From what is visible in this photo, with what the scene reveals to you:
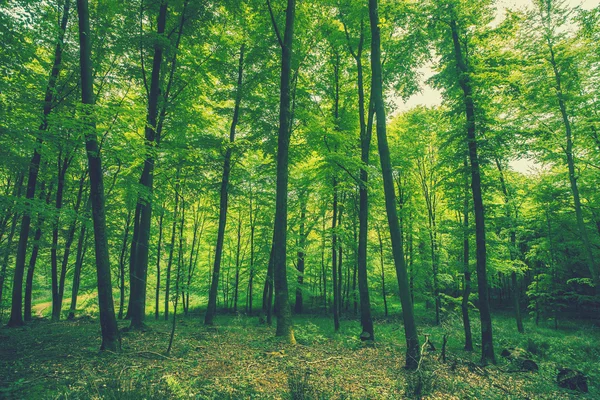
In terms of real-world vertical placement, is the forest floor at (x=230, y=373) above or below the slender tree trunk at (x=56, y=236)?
below

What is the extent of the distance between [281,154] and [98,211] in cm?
528

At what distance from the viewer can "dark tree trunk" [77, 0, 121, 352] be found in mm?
6957

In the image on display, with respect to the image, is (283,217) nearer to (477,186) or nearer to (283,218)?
(283,218)

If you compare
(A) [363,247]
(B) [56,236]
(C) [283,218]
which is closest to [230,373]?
(C) [283,218]

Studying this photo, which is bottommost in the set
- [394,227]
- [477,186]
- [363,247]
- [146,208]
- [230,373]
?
[230,373]

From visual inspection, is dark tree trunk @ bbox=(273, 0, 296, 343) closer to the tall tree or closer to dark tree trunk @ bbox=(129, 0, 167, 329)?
the tall tree

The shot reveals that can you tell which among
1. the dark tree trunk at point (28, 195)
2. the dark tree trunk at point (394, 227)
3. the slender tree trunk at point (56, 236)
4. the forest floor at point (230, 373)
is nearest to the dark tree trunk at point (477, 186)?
the forest floor at point (230, 373)

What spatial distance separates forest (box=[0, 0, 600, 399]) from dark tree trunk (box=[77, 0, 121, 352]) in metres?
0.04

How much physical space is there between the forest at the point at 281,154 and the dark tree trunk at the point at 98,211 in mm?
44

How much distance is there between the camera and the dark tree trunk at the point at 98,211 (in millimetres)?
6957

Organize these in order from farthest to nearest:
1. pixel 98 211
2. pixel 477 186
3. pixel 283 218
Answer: pixel 477 186 → pixel 283 218 → pixel 98 211

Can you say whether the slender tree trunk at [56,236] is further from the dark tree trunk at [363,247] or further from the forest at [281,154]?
the dark tree trunk at [363,247]

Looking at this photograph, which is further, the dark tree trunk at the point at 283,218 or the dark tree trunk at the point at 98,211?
the dark tree trunk at the point at 283,218

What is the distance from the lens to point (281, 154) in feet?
29.4
